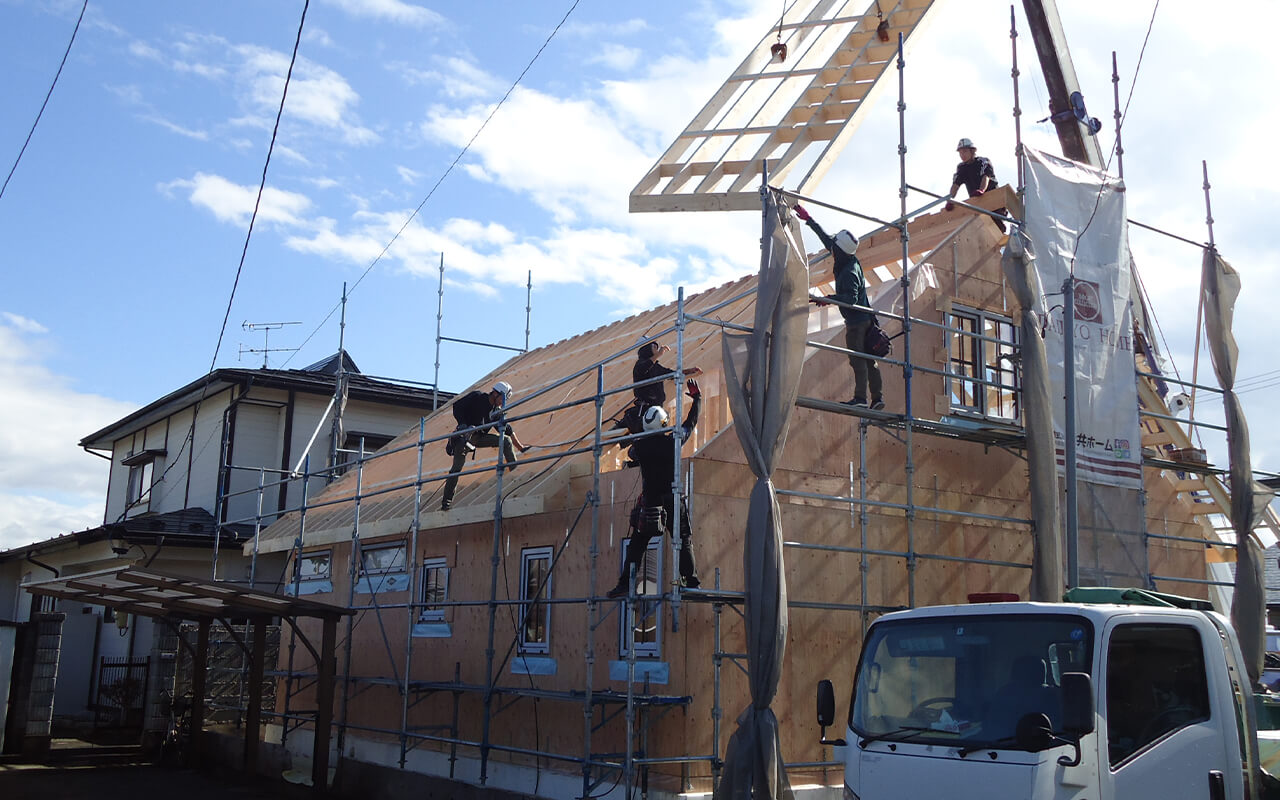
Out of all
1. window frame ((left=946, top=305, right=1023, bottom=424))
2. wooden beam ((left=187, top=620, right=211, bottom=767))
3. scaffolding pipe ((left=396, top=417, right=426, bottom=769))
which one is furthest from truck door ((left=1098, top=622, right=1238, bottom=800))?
wooden beam ((left=187, top=620, right=211, bottom=767))

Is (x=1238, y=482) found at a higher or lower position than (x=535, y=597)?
higher

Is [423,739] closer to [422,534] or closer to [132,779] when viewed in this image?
[422,534]

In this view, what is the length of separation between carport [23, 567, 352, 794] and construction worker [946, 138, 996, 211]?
8857mm

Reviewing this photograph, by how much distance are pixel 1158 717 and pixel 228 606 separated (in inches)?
471

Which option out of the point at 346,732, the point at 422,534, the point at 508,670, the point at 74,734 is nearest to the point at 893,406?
the point at 508,670

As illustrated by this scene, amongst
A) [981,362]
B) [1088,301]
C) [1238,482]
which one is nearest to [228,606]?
[981,362]

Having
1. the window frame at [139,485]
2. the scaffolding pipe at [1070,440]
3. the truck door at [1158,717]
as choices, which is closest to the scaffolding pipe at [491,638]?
the scaffolding pipe at [1070,440]

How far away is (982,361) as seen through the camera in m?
12.0

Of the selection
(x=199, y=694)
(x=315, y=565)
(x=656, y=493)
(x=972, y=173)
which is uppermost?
(x=972, y=173)

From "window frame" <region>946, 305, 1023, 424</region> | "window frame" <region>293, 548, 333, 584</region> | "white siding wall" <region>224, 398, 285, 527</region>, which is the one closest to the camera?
"window frame" <region>946, 305, 1023, 424</region>

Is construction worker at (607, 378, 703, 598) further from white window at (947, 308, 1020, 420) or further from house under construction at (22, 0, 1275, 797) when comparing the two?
white window at (947, 308, 1020, 420)

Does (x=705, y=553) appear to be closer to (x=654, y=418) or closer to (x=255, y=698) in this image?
(x=654, y=418)

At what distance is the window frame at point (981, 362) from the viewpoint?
11.8 metres

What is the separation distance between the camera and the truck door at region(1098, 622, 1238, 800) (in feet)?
19.0
